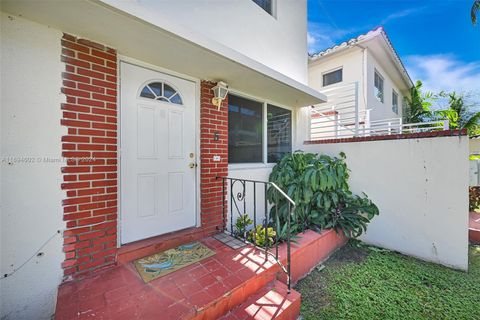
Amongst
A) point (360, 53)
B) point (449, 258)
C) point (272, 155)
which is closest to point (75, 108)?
point (272, 155)

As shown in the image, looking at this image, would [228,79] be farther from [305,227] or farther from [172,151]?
[305,227]

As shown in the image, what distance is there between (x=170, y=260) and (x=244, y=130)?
2.41m

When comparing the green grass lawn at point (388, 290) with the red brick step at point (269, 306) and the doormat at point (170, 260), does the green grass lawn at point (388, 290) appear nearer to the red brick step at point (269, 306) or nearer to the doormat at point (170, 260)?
the red brick step at point (269, 306)

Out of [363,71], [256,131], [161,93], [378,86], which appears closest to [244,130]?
[256,131]

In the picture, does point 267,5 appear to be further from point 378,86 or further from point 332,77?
point 378,86

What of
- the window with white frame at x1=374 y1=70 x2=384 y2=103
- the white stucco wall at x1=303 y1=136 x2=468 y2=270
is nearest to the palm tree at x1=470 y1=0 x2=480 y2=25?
the window with white frame at x1=374 y1=70 x2=384 y2=103

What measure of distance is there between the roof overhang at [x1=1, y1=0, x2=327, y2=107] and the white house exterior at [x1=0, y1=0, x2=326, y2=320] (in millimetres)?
13

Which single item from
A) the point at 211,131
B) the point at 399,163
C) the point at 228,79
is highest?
the point at 228,79

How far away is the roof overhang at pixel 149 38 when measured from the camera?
Answer: 162 centimetres

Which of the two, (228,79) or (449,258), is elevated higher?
(228,79)

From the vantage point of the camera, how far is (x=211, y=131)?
122 inches

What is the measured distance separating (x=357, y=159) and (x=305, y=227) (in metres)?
1.75

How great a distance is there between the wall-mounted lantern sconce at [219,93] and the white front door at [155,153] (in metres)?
0.31

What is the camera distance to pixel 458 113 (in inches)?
380
